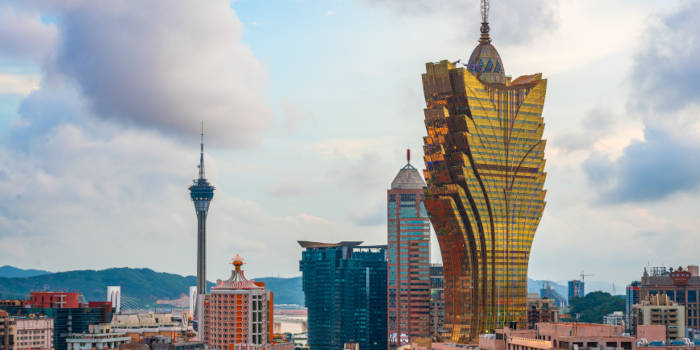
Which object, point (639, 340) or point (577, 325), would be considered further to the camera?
point (639, 340)

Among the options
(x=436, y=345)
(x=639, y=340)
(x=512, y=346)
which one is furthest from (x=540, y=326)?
(x=436, y=345)

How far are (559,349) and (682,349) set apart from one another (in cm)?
2937

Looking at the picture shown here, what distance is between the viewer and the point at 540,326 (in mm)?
144625

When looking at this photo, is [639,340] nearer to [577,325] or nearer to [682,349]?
[682,349]

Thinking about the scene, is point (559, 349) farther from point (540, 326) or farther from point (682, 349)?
point (682, 349)

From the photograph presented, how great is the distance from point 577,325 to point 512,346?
14.5m

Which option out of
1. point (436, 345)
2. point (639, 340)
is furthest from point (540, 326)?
point (436, 345)

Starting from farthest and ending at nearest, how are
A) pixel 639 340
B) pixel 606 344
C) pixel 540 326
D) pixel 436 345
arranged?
pixel 436 345 < pixel 639 340 < pixel 540 326 < pixel 606 344

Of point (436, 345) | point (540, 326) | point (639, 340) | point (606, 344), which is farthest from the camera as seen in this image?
point (436, 345)

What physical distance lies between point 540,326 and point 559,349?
12057 mm

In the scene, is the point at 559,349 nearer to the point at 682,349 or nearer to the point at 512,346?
the point at 512,346

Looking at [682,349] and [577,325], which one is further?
[682,349]

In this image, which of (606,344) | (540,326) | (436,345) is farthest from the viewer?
(436,345)

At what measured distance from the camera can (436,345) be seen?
19925 centimetres
